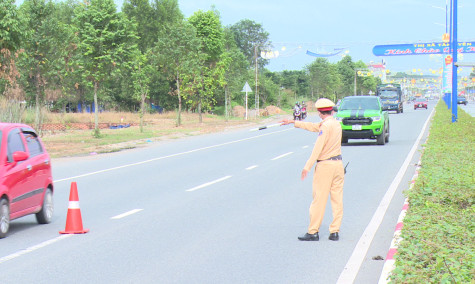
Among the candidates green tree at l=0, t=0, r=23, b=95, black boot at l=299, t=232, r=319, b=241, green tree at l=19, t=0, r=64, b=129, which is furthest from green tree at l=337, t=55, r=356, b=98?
black boot at l=299, t=232, r=319, b=241

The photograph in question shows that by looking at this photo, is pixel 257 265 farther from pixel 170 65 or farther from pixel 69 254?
pixel 170 65

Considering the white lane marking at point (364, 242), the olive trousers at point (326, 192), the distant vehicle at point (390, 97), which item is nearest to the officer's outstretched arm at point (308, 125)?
the olive trousers at point (326, 192)

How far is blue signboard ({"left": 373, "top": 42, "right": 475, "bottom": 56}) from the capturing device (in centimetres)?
6494

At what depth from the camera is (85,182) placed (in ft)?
48.9

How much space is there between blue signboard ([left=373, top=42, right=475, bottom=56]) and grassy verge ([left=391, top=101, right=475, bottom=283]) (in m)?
52.8

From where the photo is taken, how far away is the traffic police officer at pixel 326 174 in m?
8.26

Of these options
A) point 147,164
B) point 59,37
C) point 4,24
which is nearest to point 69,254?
point 147,164

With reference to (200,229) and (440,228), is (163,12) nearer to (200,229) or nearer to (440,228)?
(200,229)

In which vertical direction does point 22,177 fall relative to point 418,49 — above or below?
below

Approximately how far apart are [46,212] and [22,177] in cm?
93

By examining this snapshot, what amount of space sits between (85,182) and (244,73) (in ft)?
171

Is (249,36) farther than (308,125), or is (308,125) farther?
(249,36)

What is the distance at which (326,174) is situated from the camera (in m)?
8.33

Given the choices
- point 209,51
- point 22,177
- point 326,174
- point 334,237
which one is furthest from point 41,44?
point 209,51
